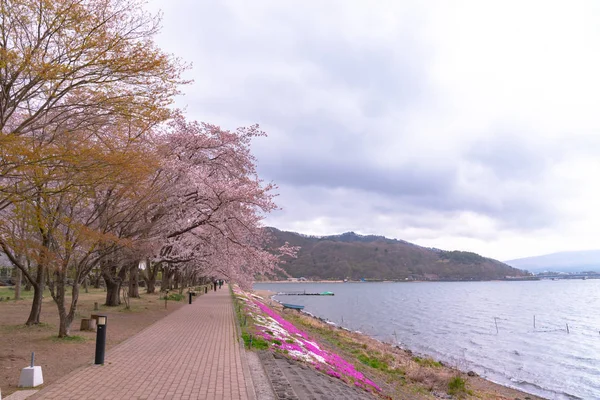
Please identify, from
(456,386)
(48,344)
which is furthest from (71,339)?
(456,386)

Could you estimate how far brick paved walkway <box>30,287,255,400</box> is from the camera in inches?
279

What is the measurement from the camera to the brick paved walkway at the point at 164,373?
7.08 m

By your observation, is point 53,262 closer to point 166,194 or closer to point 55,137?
point 166,194

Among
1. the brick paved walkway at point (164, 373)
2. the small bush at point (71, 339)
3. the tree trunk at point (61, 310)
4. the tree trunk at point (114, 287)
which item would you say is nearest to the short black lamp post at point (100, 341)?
the brick paved walkway at point (164, 373)

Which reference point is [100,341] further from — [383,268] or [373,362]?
[383,268]

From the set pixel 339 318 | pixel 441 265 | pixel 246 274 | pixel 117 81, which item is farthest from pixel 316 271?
pixel 117 81

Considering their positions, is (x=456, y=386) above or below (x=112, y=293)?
below

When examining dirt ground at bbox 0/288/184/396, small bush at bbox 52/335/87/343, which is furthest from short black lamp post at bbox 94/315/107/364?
small bush at bbox 52/335/87/343

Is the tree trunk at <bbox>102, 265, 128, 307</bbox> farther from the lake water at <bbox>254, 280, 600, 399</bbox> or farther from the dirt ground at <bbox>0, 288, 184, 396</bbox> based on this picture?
the lake water at <bbox>254, 280, 600, 399</bbox>

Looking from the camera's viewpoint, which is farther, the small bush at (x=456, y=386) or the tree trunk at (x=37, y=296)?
the small bush at (x=456, y=386)

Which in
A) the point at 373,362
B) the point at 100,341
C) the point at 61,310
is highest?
the point at 61,310

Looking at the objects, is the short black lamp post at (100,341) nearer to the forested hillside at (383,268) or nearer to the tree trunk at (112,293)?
the tree trunk at (112,293)

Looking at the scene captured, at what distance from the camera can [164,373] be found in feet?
28.2

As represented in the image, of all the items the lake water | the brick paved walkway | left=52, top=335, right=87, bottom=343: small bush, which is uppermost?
left=52, top=335, right=87, bottom=343: small bush
